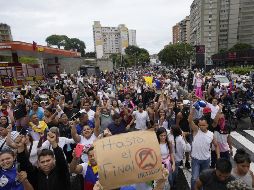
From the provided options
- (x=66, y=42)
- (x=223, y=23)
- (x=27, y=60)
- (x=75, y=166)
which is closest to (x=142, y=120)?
(x=75, y=166)

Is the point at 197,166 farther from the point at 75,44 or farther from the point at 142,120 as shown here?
the point at 75,44

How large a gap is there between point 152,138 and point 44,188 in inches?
58.8

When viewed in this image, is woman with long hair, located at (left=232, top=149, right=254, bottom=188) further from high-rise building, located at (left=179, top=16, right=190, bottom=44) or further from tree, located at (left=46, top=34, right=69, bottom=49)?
high-rise building, located at (left=179, top=16, right=190, bottom=44)

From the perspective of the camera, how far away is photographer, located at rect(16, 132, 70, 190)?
3428 millimetres

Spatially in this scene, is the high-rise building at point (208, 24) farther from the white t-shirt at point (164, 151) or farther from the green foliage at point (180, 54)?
the white t-shirt at point (164, 151)

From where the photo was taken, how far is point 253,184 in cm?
383

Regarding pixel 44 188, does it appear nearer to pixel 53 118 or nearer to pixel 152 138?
pixel 152 138

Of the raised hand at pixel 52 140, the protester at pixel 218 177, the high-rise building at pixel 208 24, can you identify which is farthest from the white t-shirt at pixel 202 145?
the high-rise building at pixel 208 24

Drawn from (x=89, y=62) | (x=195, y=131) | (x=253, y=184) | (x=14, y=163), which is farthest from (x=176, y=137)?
(x=89, y=62)

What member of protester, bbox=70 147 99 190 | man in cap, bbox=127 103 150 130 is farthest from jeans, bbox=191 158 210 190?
man in cap, bbox=127 103 150 130

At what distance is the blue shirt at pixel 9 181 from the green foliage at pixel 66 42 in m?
127

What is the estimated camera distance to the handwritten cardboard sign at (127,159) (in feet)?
9.70

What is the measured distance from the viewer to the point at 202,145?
210 inches

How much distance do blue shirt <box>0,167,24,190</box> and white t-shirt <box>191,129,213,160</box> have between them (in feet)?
10.7
